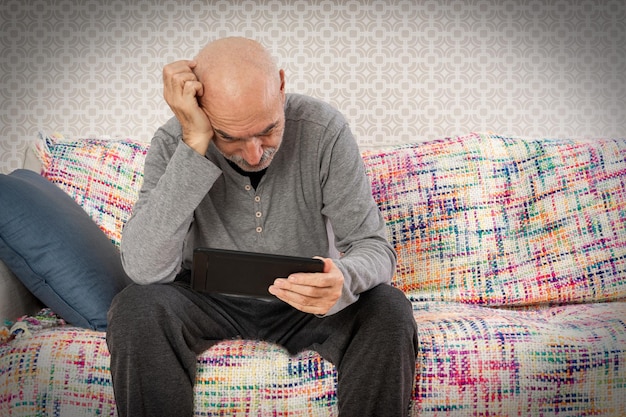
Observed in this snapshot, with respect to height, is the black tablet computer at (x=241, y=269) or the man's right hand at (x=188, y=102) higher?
the man's right hand at (x=188, y=102)

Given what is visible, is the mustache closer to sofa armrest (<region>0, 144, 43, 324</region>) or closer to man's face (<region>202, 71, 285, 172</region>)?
man's face (<region>202, 71, 285, 172</region>)

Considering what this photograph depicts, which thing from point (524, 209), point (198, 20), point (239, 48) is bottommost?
point (524, 209)

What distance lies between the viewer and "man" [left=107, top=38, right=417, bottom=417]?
1307 mm

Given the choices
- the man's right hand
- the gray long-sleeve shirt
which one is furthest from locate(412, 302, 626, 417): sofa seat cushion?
the man's right hand

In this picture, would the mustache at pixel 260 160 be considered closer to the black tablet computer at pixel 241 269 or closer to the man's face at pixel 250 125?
the man's face at pixel 250 125

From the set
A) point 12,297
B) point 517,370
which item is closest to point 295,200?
point 517,370

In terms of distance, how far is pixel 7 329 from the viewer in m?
1.52

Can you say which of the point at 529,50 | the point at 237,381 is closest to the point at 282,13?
the point at 529,50

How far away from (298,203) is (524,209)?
0.82m

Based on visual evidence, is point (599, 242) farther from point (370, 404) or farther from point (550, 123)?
point (370, 404)

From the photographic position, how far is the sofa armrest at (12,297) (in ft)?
5.28

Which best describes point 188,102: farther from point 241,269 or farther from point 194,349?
point 194,349

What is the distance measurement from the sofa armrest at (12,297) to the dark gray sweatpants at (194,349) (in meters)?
0.41

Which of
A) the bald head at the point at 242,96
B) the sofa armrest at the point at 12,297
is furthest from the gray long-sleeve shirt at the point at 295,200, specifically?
the sofa armrest at the point at 12,297
